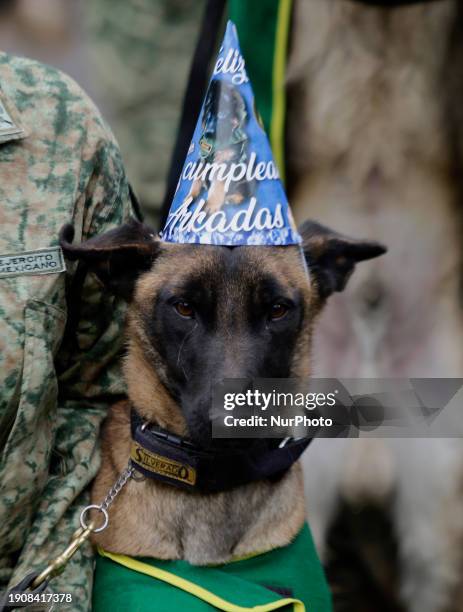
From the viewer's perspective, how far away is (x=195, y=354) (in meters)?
1.98

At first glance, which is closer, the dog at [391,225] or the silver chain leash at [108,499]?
the silver chain leash at [108,499]

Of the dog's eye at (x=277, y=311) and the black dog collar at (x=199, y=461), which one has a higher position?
the dog's eye at (x=277, y=311)

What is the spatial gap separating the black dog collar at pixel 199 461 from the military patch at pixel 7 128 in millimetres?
703

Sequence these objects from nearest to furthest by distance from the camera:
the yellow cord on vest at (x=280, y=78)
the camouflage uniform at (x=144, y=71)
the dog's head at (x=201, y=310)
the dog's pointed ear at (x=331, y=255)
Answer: the dog's head at (x=201, y=310)
the dog's pointed ear at (x=331, y=255)
the yellow cord on vest at (x=280, y=78)
the camouflage uniform at (x=144, y=71)

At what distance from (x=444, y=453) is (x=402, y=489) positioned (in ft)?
0.62

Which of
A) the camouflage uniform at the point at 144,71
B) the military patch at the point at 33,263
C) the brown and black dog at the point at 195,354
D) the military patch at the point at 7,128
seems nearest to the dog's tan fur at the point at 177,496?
the brown and black dog at the point at 195,354

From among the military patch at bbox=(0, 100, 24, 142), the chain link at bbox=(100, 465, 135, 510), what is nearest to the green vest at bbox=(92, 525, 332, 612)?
the chain link at bbox=(100, 465, 135, 510)

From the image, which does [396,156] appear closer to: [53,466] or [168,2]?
[168,2]

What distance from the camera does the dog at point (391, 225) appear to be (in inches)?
113

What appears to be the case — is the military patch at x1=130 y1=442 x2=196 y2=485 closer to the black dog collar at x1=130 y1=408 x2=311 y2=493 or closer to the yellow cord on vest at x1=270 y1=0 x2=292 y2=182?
the black dog collar at x1=130 y1=408 x2=311 y2=493

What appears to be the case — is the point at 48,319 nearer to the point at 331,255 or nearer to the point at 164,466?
the point at 164,466

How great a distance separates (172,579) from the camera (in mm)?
1909

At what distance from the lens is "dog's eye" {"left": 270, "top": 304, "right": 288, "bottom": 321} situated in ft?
6.73

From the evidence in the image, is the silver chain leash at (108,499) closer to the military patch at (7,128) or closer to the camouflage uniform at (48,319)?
the camouflage uniform at (48,319)
